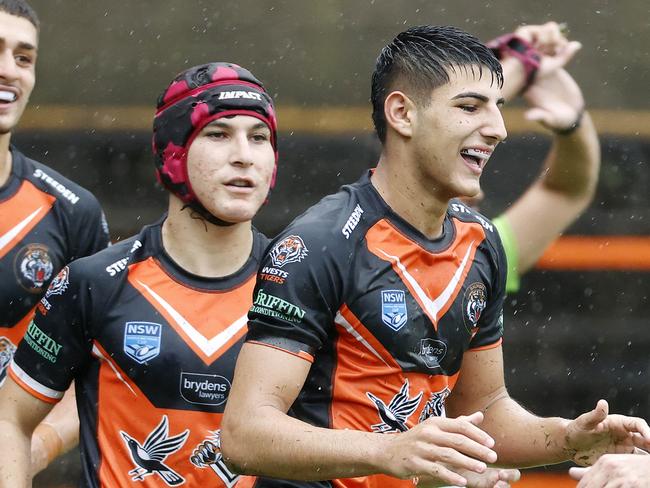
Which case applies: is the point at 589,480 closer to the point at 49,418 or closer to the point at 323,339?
the point at 323,339

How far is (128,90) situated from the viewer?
9.37m

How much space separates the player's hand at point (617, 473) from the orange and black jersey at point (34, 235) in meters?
2.29

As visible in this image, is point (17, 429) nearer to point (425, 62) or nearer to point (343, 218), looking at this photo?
point (343, 218)

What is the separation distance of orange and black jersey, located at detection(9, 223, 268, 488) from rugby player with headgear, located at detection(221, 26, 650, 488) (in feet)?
1.20

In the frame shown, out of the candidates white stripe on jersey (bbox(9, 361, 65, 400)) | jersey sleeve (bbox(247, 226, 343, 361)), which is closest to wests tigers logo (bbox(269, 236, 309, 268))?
jersey sleeve (bbox(247, 226, 343, 361))

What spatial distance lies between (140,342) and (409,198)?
944 mm

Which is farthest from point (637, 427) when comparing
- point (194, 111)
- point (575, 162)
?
point (575, 162)

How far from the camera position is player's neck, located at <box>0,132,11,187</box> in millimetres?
5133

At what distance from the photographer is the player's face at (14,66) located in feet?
16.6

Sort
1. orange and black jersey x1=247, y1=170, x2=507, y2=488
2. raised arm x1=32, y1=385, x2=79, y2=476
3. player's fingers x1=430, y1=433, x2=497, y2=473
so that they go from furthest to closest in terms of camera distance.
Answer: raised arm x1=32, y1=385, x2=79, y2=476 → orange and black jersey x1=247, y1=170, x2=507, y2=488 → player's fingers x1=430, y1=433, x2=497, y2=473

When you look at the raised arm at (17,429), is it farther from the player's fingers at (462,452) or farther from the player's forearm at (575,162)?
the player's forearm at (575,162)

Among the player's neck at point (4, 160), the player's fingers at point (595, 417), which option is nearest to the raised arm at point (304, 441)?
the player's fingers at point (595, 417)

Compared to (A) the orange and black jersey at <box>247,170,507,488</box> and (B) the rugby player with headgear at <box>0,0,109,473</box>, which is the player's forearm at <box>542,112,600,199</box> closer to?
(A) the orange and black jersey at <box>247,170,507,488</box>

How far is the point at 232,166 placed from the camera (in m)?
4.25
